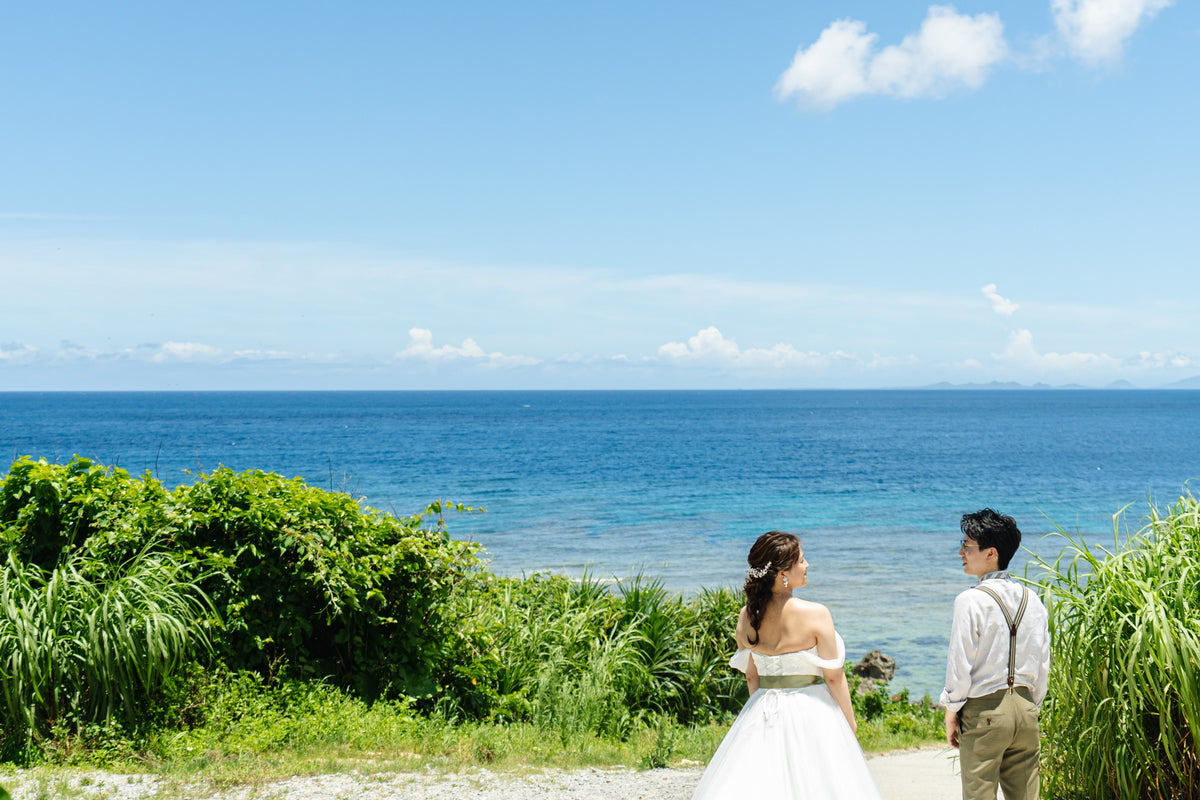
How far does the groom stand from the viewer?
14.2ft

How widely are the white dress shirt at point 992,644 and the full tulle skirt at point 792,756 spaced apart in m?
0.57

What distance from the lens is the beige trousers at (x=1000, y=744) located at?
4359mm

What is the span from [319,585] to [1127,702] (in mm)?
5693

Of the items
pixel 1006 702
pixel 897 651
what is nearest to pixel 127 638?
pixel 1006 702

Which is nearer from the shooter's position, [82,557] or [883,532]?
[82,557]

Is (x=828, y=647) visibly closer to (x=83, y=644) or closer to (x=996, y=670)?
(x=996, y=670)

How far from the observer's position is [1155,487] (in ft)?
164

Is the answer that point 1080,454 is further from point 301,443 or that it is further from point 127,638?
point 127,638

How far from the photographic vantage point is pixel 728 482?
4919 cm

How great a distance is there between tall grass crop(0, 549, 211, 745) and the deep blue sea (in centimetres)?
105

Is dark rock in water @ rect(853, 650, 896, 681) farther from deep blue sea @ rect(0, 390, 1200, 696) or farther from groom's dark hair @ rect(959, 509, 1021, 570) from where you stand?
groom's dark hair @ rect(959, 509, 1021, 570)

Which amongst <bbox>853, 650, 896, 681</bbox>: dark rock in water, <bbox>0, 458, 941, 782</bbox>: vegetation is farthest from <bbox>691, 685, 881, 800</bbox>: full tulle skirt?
<bbox>853, 650, 896, 681</bbox>: dark rock in water

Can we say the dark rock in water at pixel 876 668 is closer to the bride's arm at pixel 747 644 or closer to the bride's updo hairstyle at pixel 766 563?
the bride's arm at pixel 747 644

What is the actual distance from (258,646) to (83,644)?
1.32 metres
